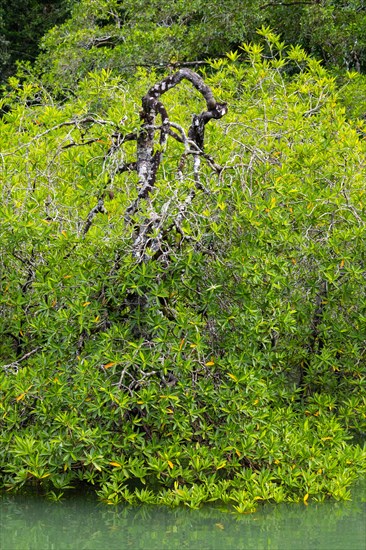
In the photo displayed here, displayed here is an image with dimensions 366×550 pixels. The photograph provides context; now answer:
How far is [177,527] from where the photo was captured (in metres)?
5.29

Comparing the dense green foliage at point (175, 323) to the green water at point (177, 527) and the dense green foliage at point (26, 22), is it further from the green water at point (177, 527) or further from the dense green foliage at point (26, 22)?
the dense green foliage at point (26, 22)

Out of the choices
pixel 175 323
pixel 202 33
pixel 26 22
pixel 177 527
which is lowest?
pixel 26 22

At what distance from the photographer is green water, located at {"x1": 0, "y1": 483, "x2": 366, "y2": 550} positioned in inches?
199

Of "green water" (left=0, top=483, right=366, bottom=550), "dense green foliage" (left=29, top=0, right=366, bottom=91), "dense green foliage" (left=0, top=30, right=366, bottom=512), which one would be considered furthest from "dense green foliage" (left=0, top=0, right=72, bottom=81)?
"green water" (left=0, top=483, right=366, bottom=550)

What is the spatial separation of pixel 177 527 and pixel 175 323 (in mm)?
1156

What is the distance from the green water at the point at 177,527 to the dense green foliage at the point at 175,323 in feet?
0.34

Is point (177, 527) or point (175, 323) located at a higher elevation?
point (175, 323)

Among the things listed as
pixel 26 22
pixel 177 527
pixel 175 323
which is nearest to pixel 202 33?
pixel 175 323

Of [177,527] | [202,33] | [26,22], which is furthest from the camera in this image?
[26,22]

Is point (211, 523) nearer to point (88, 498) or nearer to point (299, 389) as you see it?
point (88, 498)

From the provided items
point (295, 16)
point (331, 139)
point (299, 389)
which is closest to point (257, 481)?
point (299, 389)

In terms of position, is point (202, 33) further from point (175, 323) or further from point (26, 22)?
point (26, 22)

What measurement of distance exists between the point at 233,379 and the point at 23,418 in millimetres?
1284

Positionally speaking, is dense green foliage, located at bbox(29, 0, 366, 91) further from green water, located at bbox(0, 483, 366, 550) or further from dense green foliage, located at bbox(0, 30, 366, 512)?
green water, located at bbox(0, 483, 366, 550)
